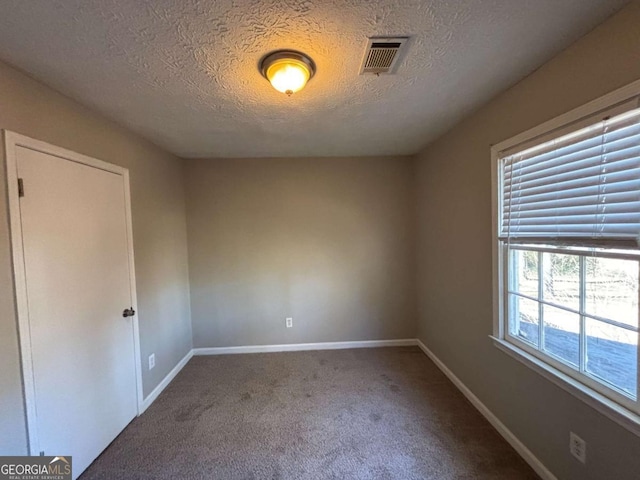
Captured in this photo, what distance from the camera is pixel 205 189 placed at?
134 inches

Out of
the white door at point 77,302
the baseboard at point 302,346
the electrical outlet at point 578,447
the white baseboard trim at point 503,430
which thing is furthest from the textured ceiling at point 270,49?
the baseboard at point 302,346

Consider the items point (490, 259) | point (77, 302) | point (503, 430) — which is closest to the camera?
point (77, 302)

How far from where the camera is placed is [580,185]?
1.37m

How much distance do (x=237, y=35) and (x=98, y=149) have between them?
4.76ft

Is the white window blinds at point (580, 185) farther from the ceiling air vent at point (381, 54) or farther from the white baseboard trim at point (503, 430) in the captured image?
the white baseboard trim at point (503, 430)

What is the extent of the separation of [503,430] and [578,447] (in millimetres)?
616

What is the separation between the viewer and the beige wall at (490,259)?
1.22 metres

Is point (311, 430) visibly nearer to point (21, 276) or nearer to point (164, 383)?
point (164, 383)

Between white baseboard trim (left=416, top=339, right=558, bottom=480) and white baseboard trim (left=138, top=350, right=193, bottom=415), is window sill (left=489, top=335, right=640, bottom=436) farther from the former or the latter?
white baseboard trim (left=138, top=350, right=193, bottom=415)

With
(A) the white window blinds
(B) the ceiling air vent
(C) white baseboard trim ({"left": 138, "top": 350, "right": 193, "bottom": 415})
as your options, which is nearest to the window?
(A) the white window blinds

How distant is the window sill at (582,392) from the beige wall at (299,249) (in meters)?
1.82

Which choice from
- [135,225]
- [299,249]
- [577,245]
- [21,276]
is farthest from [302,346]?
[577,245]

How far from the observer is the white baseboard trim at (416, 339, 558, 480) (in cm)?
161

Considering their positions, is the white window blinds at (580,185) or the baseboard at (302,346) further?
the baseboard at (302,346)
